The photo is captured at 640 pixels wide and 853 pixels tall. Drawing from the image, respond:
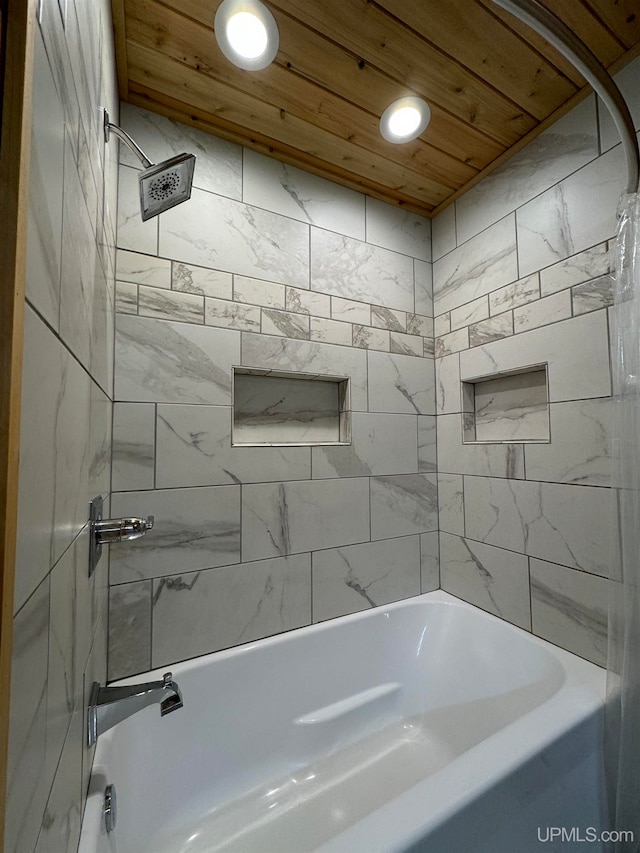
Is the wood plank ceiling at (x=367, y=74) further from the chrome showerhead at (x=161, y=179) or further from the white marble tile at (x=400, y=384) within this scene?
the white marble tile at (x=400, y=384)

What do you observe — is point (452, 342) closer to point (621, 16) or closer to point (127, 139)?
point (621, 16)

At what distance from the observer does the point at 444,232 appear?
1.83m

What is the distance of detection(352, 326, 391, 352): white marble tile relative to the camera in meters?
1.63

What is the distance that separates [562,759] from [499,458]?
3.09 feet

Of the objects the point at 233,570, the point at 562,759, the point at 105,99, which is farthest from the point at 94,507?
the point at 562,759

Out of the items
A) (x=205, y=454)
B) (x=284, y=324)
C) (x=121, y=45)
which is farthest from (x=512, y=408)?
(x=121, y=45)

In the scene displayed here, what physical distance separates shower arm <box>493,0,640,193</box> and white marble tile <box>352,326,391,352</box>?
0.93m

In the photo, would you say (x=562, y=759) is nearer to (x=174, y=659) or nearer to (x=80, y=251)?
(x=174, y=659)

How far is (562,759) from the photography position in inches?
36.0

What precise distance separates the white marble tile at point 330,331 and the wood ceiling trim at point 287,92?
71cm

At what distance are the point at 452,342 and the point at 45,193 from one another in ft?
5.47

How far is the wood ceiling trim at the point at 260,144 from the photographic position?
126 centimetres

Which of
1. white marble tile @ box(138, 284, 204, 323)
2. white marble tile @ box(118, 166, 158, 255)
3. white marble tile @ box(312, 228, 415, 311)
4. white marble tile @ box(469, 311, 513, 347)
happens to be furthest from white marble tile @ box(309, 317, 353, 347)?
white marble tile @ box(118, 166, 158, 255)

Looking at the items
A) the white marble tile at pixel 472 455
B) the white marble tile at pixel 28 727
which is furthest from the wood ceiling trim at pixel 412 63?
the white marble tile at pixel 28 727
